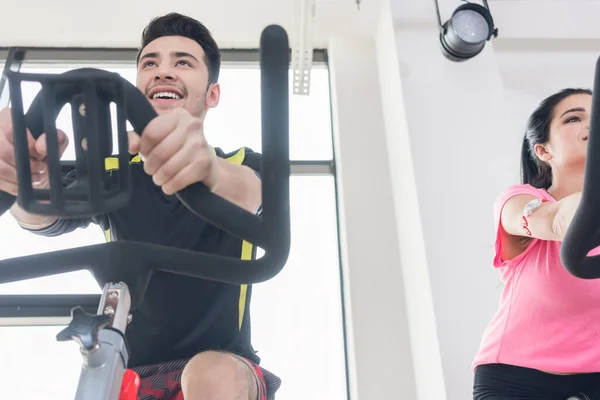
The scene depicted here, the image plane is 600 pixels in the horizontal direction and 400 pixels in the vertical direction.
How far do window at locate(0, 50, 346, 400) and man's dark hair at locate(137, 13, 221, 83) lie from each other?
2.36 feet

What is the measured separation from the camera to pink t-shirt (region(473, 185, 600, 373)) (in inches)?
50.3

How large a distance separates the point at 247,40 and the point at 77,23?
94cm

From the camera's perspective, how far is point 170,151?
0.59 meters

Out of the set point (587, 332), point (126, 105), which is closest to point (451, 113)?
point (587, 332)

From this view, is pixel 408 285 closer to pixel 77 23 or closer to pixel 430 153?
pixel 430 153

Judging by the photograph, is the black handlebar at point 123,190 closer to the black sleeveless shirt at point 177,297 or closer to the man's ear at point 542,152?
the black sleeveless shirt at point 177,297

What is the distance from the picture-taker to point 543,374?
1288mm

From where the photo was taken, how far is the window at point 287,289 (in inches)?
95.9

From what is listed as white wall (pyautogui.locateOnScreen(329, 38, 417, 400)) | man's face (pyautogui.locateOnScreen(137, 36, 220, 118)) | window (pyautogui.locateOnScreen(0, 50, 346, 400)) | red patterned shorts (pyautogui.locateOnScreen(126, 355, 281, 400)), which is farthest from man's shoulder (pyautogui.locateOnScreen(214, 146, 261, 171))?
white wall (pyautogui.locateOnScreen(329, 38, 417, 400))

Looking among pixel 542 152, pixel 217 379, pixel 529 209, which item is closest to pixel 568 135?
pixel 542 152

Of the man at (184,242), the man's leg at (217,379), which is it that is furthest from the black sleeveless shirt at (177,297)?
the man's leg at (217,379)

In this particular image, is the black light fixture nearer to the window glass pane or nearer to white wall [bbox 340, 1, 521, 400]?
white wall [bbox 340, 1, 521, 400]

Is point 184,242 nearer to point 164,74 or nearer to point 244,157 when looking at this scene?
point 244,157

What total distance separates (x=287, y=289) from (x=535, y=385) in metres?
Answer: 1.58
